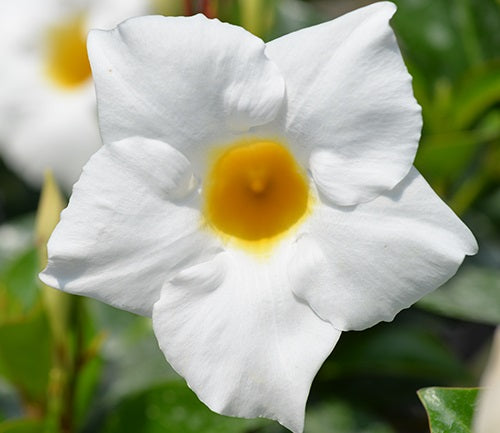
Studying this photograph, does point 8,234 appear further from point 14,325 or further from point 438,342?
point 438,342

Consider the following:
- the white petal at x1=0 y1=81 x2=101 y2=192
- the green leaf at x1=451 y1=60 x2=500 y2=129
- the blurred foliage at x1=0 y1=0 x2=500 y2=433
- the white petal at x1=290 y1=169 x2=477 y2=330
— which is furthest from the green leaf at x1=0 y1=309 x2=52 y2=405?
the green leaf at x1=451 y1=60 x2=500 y2=129

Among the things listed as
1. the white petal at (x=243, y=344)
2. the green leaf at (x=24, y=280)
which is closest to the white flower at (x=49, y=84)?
the green leaf at (x=24, y=280)

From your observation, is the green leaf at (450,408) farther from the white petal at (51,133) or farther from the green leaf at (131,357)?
the white petal at (51,133)

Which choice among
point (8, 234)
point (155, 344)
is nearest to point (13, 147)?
point (8, 234)

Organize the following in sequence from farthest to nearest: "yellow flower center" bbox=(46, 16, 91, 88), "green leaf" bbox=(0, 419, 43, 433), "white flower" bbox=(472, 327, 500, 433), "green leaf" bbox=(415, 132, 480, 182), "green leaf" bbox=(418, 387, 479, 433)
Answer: "yellow flower center" bbox=(46, 16, 91, 88), "green leaf" bbox=(415, 132, 480, 182), "green leaf" bbox=(0, 419, 43, 433), "green leaf" bbox=(418, 387, 479, 433), "white flower" bbox=(472, 327, 500, 433)

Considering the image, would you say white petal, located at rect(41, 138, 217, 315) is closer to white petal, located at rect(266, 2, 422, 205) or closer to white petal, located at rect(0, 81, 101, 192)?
white petal, located at rect(266, 2, 422, 205)

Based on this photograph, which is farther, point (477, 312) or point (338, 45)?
point (477, 312)

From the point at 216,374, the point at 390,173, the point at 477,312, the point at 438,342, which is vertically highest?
the point at 390,173
